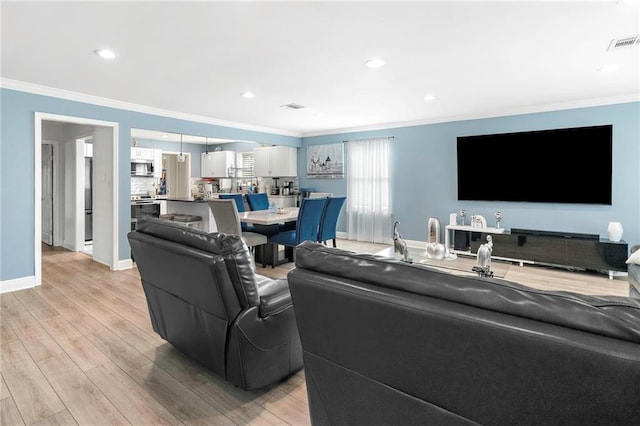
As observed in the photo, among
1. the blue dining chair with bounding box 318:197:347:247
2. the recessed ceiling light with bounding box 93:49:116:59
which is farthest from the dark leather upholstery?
the blue dining chair with bounding box 318:197:347:247

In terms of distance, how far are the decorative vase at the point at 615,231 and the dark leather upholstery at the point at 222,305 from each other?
459cm

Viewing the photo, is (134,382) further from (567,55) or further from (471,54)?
(567,55)

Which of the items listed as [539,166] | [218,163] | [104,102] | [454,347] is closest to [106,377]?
[454,347]

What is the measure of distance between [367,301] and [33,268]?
182 inches

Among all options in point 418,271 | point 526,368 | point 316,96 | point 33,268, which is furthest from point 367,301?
point 33,268

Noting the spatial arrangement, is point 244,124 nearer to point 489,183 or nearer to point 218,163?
point 218,163

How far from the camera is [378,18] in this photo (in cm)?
243

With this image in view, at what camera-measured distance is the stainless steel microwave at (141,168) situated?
751cm

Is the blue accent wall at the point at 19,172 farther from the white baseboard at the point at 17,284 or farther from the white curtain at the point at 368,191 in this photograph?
the white curtain at the point at 368,191

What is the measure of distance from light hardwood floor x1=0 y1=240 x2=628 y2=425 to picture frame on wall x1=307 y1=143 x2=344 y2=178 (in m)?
4.85

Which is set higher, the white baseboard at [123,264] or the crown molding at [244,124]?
the crown molding at [244,124]

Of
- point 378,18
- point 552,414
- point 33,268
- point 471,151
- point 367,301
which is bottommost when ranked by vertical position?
point 33,268

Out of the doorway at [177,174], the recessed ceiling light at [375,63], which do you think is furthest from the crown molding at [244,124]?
the doorway at [177,174]

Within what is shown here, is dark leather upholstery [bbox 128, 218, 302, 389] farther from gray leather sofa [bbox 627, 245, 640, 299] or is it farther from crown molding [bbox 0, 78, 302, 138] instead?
crown molding [bbox 0, 78, 302, 138]
